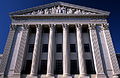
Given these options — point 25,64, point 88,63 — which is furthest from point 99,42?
point 25,64

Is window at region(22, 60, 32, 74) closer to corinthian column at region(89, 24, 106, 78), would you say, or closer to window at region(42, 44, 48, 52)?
window at region(42, 44, 48, 52)

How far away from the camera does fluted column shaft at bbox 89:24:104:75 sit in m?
24.0

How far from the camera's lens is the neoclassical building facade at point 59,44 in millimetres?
24203

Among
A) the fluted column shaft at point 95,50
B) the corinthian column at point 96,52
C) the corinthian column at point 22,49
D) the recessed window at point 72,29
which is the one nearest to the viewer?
the corinthian column at point 96,52

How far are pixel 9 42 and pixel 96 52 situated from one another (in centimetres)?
1467

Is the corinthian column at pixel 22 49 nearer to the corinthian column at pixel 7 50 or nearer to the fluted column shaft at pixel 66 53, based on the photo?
the corinthian column at pixel 7 50

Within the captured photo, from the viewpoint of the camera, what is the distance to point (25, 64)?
84.4ft

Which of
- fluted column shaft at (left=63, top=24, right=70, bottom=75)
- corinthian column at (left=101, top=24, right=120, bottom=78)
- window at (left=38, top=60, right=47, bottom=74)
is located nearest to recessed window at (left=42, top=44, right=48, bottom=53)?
window at (left=38, top=60, right=47, bottom=74)

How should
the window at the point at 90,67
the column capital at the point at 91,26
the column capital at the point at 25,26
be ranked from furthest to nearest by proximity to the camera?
1. the column capital at the point at 25,26
2. the column capital at the point at 91,26
3. the window at the point at 90,67

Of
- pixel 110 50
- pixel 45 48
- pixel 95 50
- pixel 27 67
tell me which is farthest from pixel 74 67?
pixel 27 67

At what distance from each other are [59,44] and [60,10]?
7.11m

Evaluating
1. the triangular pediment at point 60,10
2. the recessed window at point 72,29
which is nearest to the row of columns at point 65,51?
the recessed window at point 72,29

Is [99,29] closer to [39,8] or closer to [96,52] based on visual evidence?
[96,52]

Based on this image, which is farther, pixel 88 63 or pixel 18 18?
pixel 18 18
